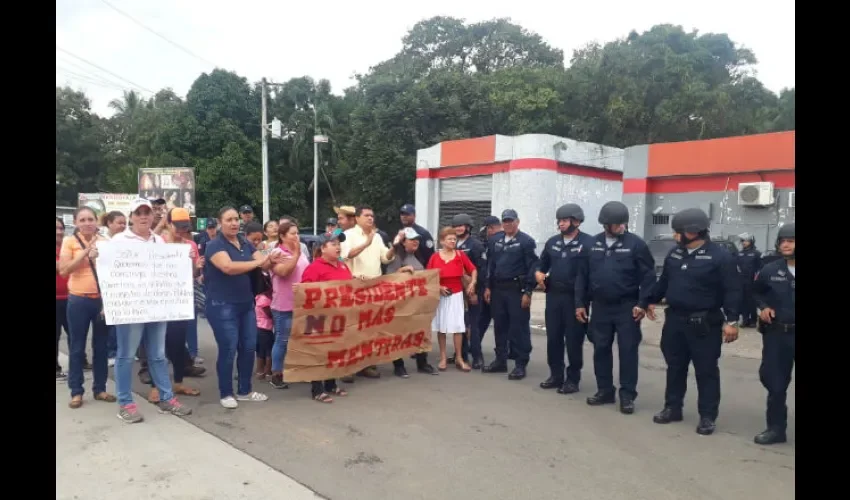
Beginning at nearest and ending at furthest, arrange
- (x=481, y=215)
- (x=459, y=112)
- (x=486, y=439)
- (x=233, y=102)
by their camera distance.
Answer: (x=486, y=439) < (x=481, y=215) < (x=459, y=112) < (x=233, y=102)

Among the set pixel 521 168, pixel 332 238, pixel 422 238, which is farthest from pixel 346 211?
pixel 521 168

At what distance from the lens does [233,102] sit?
1188 inches

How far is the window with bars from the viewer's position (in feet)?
50.2

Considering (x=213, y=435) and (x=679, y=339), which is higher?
(x=679, y=339)

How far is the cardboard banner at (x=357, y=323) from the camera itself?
18.3 ft

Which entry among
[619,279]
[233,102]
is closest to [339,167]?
[233,102]

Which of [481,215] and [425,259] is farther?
[481,215]

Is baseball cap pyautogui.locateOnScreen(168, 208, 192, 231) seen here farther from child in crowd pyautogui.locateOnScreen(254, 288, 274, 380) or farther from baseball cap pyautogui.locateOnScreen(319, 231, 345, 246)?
baseball cap pyautogui.locateOnScreen(319, 231, 345, 246)

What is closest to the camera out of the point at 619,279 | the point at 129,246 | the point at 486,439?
the point at 486,439

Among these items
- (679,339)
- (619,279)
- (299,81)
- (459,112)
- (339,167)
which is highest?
(299,81)

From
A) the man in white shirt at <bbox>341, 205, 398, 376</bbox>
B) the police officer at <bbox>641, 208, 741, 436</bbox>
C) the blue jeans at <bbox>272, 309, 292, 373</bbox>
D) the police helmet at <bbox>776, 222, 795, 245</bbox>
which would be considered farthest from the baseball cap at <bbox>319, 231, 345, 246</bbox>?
the police helmet at <bbox>776, 222, 795, 245</bbox>

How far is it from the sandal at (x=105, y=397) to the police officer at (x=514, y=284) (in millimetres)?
3904
